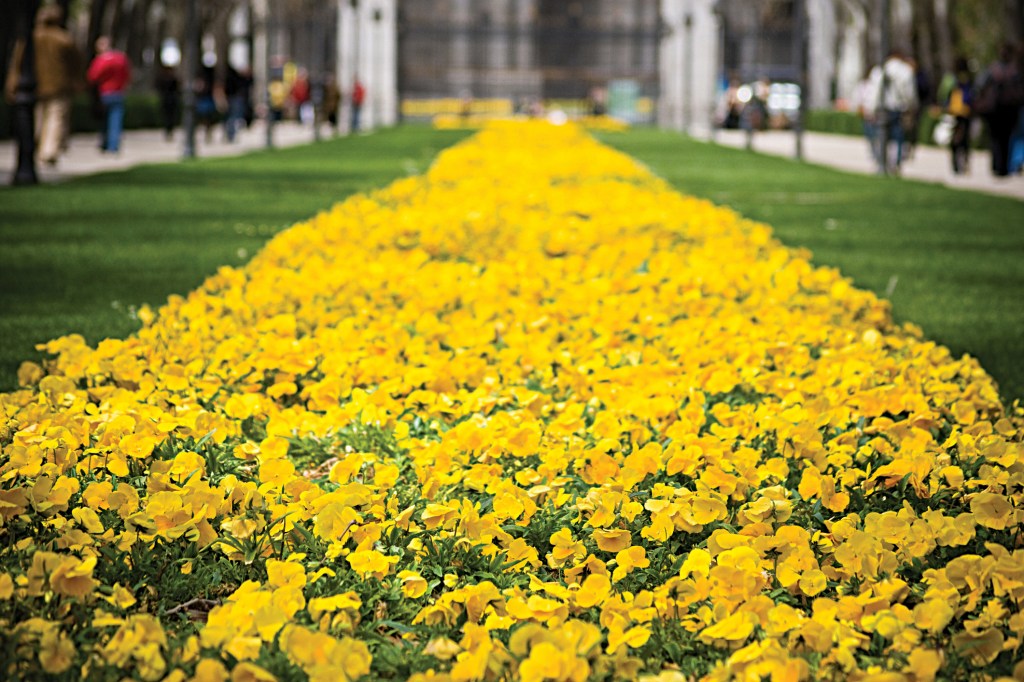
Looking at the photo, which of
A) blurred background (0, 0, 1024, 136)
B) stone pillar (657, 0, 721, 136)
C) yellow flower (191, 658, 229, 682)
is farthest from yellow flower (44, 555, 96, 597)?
stone pillar (657, 0, 721, 136)

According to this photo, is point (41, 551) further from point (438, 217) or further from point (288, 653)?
point (438, 217)

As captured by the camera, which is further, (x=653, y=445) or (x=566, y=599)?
(x=653, y=445)

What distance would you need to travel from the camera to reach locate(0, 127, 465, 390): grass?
6414mm

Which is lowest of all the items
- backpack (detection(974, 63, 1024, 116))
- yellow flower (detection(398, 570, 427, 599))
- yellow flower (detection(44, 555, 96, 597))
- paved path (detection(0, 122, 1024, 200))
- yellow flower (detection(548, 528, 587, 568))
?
yellow flower (detection(398, 570, 427, 599))

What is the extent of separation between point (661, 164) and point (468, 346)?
1900 cm

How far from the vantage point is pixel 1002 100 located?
780 inches

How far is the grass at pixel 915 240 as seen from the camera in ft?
21.9

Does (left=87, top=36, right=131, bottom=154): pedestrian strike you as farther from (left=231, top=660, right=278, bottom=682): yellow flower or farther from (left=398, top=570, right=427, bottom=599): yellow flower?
(left=231, top=660, right=278, bottom=682): yellow flower

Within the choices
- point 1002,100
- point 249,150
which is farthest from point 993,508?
point 249,150

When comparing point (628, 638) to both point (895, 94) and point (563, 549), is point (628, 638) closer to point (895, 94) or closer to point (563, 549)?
point (563, 549)

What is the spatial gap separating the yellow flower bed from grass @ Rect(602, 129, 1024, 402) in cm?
57

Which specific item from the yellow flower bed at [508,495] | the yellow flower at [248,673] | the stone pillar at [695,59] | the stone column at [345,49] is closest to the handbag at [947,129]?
the yellow flower bed at [508,495]

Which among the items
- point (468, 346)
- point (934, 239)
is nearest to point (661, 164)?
point (934, 239)

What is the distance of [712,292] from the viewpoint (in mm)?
6703
